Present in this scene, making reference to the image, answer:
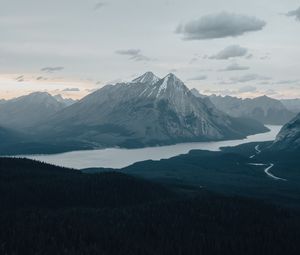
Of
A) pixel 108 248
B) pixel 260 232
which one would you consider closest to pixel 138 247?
pixel 108 248

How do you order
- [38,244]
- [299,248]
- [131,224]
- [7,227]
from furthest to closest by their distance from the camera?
[131,224] → [299,248] → [7,227] → [38,244]

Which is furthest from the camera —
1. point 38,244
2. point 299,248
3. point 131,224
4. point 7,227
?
point 131,224

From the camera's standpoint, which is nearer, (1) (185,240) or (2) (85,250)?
(2) (85,250)

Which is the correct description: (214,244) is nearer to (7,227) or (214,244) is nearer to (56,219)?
(56,219)

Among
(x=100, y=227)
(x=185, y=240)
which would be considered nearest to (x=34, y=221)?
(x=100, y=227)

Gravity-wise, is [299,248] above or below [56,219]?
below

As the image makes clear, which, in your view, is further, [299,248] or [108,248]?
[299,248]

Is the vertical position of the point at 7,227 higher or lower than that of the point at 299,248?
higher

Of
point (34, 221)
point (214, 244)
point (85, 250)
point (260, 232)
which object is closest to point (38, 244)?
point (85, 250)

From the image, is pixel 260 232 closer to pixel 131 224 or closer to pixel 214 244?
pixel 214 244
